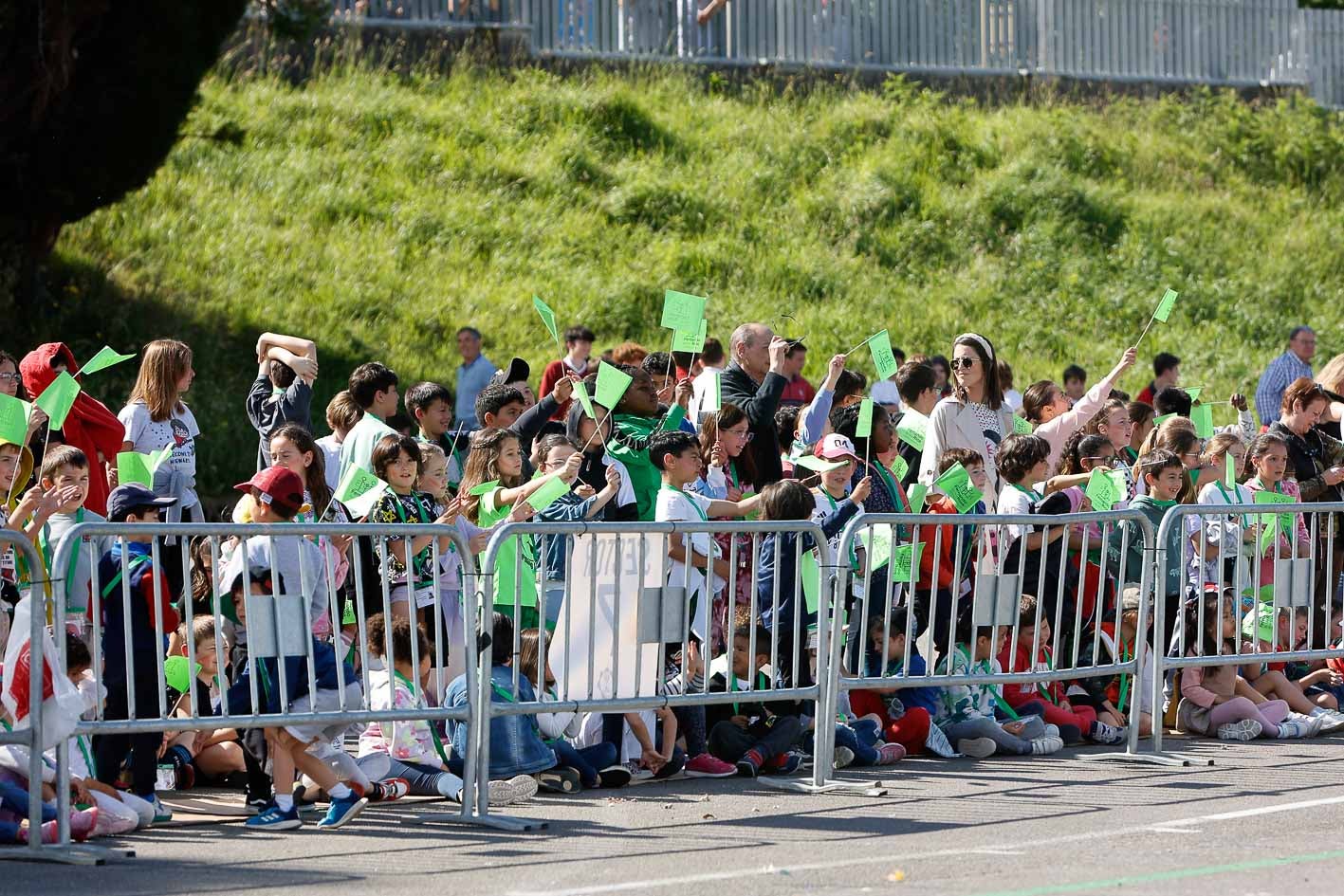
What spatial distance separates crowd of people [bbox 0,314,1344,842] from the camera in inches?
309

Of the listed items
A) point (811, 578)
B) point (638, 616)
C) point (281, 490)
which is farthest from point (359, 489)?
point (811, 578)

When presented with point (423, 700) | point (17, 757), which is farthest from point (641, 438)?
point (17, 757)

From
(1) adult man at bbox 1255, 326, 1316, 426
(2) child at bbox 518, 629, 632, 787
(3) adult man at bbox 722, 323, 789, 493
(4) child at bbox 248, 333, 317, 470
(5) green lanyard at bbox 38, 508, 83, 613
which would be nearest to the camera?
(5) green lanyard at bbox 38, 508, 83, 613

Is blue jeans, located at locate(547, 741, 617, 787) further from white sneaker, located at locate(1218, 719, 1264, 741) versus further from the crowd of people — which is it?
white sneaker, located at locate(1218, 719, 1264, 741)

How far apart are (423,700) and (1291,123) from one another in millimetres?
25471

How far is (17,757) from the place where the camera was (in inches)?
292

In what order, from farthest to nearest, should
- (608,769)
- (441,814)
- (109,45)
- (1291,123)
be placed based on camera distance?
(1291,123) → (109,45) → (608,769) → (441,814)

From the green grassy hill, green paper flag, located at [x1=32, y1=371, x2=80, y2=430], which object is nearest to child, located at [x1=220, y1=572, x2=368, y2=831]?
green paper flag, located at [x1=32, y1=371, x2=80, y2=430]

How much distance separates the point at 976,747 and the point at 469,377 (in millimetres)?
8153

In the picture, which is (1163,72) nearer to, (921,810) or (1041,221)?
(1041,221)

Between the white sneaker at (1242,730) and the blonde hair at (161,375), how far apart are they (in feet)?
19.3

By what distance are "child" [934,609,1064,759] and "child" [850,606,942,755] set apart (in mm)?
90

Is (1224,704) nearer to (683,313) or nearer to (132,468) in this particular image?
(683,313)

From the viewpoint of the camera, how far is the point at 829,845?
7512 mm
